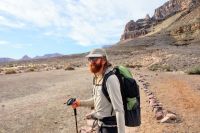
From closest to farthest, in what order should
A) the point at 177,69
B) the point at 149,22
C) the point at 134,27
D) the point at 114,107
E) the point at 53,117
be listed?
the point at 114,107 < the point at 53,117 < the point at 177,69 < the point at 149,22 < the point at 134,27

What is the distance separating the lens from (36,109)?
1518 centimetres

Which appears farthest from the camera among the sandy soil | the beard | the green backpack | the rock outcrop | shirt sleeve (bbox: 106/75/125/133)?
the rock outcrop

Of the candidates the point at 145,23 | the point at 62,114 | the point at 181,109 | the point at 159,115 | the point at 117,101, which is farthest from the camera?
the point at 145,23

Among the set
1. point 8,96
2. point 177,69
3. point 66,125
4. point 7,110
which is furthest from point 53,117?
point 177,69

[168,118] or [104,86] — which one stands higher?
[104,86]

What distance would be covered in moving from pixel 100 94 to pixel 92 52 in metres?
0.52

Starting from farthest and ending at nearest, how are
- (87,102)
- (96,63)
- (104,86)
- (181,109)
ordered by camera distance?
(181,109) → (87,102) → (96,63) → (104,86)

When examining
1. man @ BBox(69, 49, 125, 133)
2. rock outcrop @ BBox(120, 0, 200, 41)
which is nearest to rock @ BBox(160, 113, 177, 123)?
man @ BBox(69, 49, 125, 133)

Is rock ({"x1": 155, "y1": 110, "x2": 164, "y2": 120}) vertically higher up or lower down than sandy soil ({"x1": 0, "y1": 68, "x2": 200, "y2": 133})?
higher up

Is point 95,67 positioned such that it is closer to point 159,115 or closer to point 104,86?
point 104,86

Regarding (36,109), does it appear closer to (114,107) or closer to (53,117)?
(53,117)

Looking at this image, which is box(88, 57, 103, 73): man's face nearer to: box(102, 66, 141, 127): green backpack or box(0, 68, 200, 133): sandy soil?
box(102, 66, 141, 127): green backpack

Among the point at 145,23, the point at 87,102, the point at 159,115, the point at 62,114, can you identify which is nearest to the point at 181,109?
the point at 159,115

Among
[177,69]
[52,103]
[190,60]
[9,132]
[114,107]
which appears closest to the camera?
[114,107]
